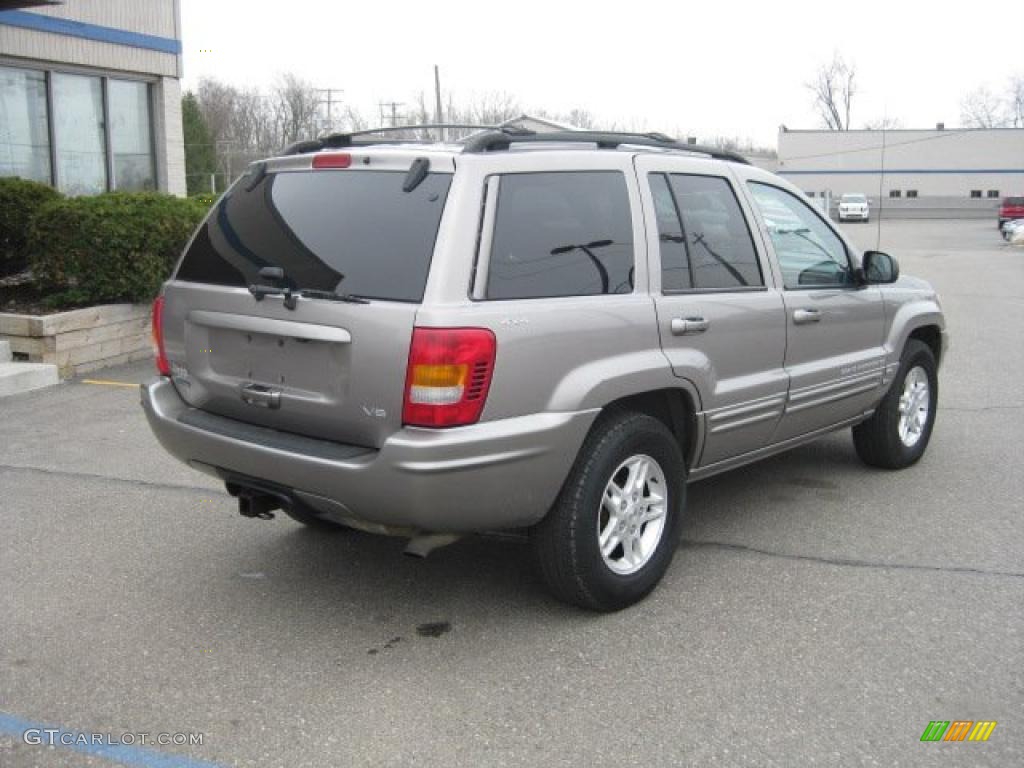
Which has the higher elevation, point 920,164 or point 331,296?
point 920,164

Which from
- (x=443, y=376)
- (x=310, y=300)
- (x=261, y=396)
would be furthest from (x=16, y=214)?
(x=443, y=376)

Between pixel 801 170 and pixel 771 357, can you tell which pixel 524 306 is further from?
pixel 801 170

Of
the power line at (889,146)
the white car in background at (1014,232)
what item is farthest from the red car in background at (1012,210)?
the power line at (889,146)

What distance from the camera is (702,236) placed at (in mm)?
4668

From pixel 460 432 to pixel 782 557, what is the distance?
2.07 meters

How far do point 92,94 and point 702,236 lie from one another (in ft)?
38.7

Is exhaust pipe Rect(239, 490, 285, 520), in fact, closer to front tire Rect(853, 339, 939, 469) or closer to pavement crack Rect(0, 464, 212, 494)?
pavement crack Rect(0, 464, 212, 494)

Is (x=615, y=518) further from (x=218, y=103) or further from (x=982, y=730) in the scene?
(x=218, y=103)

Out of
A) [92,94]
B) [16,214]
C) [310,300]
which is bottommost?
[310,300]

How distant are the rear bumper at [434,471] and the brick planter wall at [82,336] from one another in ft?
18.1

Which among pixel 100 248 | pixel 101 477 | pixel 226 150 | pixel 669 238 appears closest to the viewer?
pixel 669 238

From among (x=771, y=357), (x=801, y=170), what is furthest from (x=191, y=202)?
(x=801, y=170)

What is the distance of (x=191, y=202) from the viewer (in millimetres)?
10430

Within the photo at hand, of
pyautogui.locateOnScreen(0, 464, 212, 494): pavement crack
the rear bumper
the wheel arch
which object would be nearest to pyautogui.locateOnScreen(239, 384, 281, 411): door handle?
the rear bumper
